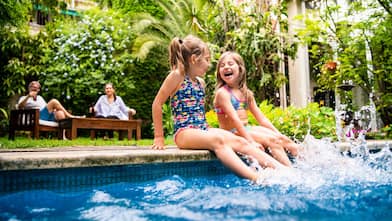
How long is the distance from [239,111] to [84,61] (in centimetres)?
905

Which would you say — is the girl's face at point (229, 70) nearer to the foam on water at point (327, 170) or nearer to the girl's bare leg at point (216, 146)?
the girl's bare leg at point (216, 146)

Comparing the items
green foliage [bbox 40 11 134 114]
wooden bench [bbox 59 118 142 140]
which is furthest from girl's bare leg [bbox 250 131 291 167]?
green foliage [bbox 40 11 134 114]

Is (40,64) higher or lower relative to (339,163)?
higher

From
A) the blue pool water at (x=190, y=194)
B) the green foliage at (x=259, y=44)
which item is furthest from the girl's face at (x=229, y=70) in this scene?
the green foliage at (x=259, y=44)

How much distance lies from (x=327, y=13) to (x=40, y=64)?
845 cm

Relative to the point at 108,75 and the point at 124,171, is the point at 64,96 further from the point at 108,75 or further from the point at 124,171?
the point at 124,171

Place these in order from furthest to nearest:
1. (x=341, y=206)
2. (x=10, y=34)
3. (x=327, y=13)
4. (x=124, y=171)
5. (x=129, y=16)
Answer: (x=129, y=16), (x=10, y=34), (x=327, y=13), (x=124, y=171), (x=341, y=206)

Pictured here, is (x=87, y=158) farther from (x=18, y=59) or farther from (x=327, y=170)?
(x=18, y=59)

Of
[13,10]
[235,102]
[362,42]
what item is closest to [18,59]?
[13,10]

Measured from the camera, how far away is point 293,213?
5.63 feet

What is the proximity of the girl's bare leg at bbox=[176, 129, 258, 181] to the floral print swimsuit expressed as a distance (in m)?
0.09

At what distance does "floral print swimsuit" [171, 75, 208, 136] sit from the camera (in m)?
3.16

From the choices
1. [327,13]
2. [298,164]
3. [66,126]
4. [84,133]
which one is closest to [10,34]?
[84,133]

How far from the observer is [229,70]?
3420 millimetres
